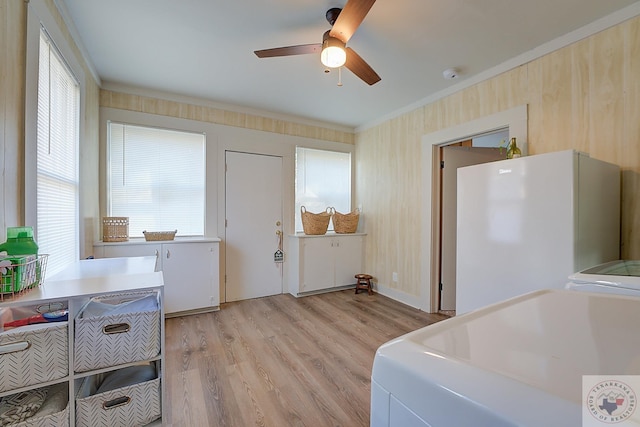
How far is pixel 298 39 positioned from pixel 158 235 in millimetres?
2437

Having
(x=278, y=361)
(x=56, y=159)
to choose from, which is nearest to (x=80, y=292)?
(x=56, y=159)

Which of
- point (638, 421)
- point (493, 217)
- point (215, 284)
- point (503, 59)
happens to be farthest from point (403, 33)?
point (215, 284)

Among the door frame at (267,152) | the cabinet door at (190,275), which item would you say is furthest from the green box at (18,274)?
the door frame at (267,152)

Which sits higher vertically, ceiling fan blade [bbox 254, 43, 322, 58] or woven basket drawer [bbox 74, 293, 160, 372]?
ceiling fan blade [bbox 254, 43, 322, 58]

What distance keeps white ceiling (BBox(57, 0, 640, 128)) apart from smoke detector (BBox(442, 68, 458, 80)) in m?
0.06

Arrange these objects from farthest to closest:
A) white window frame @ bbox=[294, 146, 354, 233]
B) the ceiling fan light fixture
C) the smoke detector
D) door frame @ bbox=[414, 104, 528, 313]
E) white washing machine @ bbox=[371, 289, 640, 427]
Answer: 1. white window frame @ bbox=[294, 146, 354, 233]
2. door frame @ bbox=[414, 104, 528, 313]
3. the smoke detector
4. the ceiling fan light fixture
5. white washing machine @ bbox=[371, 289, 640, 427]

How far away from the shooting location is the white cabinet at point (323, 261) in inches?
148

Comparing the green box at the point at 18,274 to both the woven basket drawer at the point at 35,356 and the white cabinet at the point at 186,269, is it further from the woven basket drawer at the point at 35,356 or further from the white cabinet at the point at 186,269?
the white cabinet at the point at 186,269

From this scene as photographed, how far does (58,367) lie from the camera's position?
1.11 metres

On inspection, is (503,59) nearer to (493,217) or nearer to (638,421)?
(493,217)

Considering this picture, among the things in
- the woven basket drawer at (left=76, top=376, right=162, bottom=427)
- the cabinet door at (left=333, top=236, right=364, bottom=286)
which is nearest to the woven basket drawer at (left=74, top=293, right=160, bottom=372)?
the woven basket drawer at (left=76, top=376, right=162, bottom=427)

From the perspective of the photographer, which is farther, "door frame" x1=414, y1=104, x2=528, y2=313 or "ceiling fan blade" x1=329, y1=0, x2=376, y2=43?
"door frame" x1=414, y1=104, x2=528, y2=313

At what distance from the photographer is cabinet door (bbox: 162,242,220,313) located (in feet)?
9.79

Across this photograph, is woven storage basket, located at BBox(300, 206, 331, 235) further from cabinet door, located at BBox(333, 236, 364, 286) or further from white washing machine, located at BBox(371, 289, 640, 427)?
white washing machine, located at BBox(371, 289, 640, 427)
